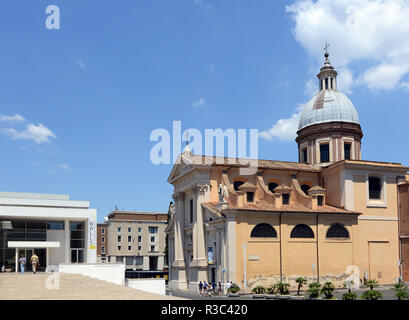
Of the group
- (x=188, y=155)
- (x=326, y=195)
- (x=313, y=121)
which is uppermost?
(x=313, y=121)

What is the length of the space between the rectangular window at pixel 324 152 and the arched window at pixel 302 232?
12855mm

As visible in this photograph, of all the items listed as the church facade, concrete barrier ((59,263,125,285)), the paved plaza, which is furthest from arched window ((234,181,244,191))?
the paved plaza

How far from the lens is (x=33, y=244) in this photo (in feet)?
123

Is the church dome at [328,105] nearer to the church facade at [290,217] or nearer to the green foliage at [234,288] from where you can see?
the church facade at [290,217]

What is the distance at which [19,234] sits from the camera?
127 feet

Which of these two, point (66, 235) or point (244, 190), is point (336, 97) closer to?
point (244, 190)

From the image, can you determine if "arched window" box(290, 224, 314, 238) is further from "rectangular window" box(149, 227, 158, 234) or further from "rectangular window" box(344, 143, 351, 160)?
"rectangular window" box(149, 227, 158, 234)

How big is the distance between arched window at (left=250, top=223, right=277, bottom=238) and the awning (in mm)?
16807

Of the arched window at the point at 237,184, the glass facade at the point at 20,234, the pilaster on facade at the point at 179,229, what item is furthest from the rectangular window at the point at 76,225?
the arched window at the point at 237,184

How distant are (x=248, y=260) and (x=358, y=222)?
1292cm

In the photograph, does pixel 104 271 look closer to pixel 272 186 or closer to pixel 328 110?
pixel 272 186
